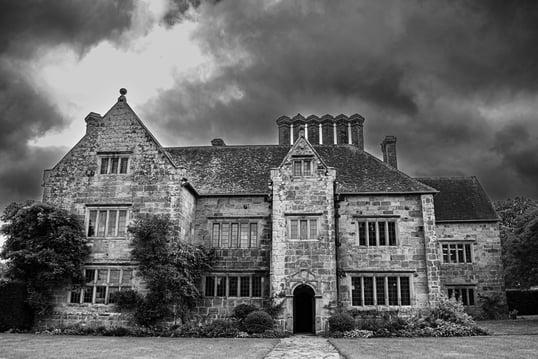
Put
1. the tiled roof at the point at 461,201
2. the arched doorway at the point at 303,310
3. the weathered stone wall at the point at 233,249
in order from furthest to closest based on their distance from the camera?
the tiled roof at the point at 461,201 → the arched doorway at the point at 303,310 → the weathered stone wall at the point at 233,249

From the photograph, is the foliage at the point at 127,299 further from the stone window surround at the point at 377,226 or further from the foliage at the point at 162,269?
the stone window surround at the point at 377,226

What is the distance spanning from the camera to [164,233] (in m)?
24.7

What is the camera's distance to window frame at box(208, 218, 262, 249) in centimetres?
2781

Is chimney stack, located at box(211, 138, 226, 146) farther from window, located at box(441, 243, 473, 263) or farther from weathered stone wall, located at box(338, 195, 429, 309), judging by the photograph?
window, located at box(441, 243, 473, 263)

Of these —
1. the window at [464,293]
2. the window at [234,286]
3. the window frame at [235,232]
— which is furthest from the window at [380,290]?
the window at [464,293]

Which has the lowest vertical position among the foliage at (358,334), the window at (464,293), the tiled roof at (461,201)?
the foliage at (358,334)

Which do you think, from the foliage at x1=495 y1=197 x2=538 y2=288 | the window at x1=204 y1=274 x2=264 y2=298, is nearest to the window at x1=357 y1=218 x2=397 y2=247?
the window at x1=204 y1=274 x2=264 y2=298

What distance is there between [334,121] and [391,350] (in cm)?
2057

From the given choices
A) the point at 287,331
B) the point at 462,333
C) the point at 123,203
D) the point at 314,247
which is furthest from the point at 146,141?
the point at 462,333

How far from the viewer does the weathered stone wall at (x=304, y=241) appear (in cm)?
2506

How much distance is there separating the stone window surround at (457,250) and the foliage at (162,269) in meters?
18.6

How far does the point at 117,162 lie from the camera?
26672 mm

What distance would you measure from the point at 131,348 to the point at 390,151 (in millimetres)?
24214

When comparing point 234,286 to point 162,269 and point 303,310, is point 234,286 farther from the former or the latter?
point 162,269
